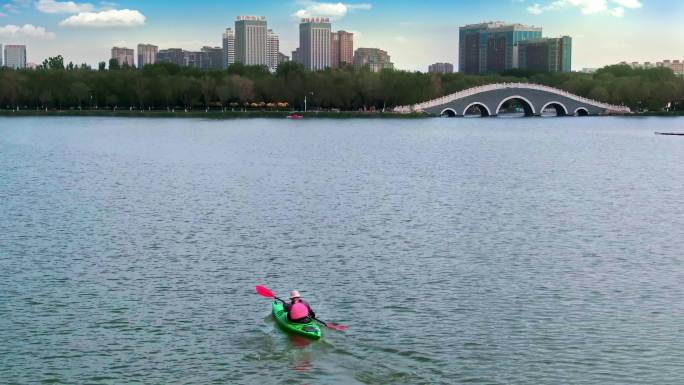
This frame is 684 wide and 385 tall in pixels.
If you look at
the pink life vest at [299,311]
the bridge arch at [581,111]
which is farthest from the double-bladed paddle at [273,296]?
the bridge arch at [581,111]

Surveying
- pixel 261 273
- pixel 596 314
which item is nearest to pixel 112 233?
pixel 261 273

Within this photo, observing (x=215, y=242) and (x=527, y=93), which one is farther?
(x=527, y=93)

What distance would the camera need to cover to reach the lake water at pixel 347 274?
56.9 feet

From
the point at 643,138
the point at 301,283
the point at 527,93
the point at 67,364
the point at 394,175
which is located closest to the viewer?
the point at 67,364

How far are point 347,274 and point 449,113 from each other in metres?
108

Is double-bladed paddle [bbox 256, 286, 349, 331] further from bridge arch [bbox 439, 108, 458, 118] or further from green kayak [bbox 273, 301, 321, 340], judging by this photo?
bridge arch [bbox 439, 108, 458, 118]

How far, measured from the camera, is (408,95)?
12325 cm

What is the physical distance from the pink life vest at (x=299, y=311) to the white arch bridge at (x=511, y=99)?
4130 inches

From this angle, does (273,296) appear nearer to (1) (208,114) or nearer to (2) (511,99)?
(1) (208,114)

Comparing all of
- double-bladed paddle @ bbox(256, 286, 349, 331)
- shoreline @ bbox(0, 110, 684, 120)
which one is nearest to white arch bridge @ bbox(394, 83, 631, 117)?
shoreline @ bbox(0, 110, 684, 120)

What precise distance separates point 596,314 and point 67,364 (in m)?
10.3

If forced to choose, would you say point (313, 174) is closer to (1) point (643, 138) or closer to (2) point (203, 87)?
(1) point (643, 138)

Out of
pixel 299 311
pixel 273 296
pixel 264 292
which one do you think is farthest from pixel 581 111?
pixel 299 311

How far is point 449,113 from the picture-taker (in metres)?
130
